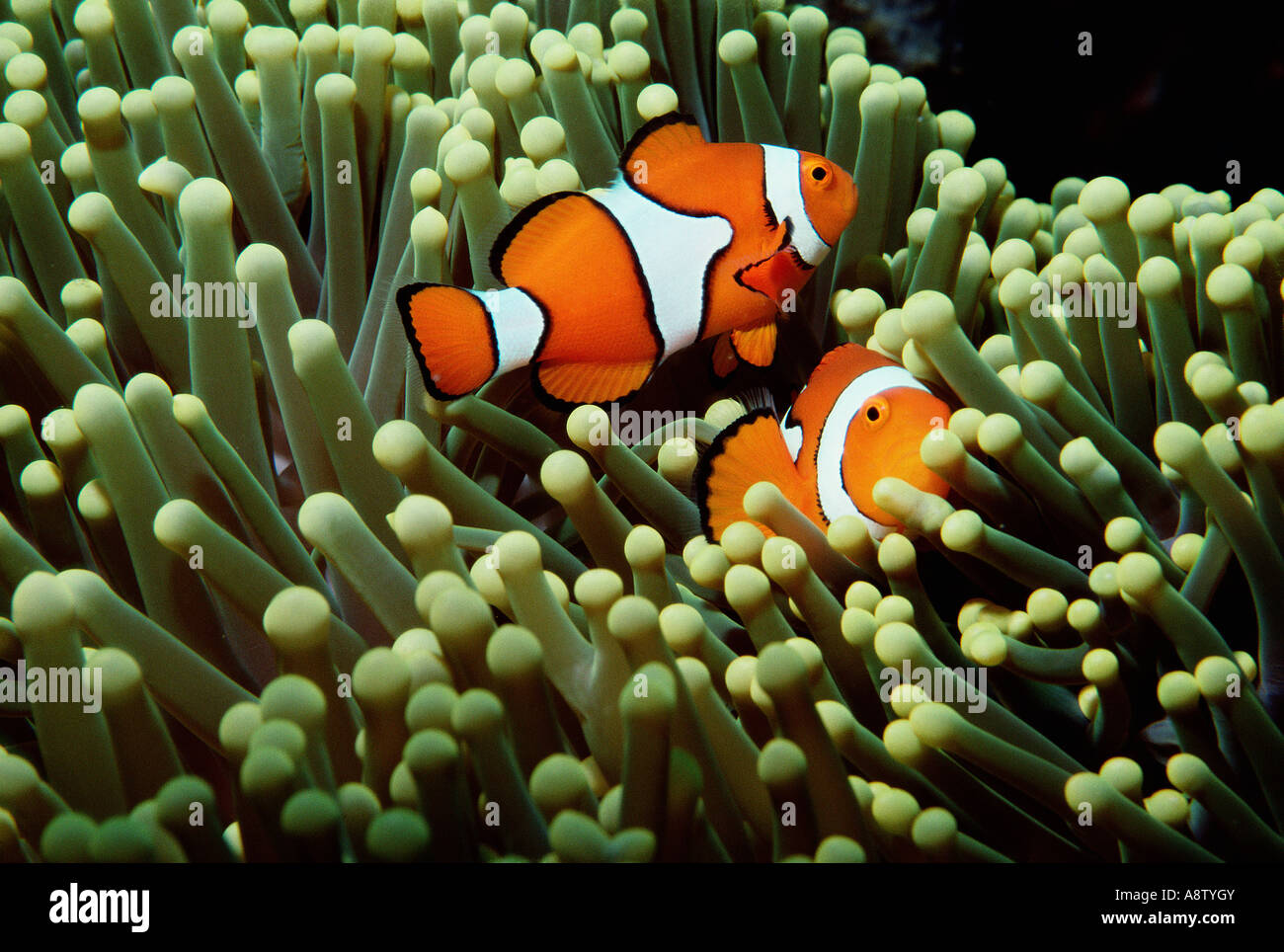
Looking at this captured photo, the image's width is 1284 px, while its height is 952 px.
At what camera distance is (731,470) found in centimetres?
95

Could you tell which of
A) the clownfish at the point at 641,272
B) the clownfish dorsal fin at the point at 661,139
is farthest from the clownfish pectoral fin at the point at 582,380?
the clownfish dorsal fin at the point at 661,139

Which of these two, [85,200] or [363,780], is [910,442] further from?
[85,200]

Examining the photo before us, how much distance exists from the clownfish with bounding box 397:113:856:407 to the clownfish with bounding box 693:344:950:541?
103mm

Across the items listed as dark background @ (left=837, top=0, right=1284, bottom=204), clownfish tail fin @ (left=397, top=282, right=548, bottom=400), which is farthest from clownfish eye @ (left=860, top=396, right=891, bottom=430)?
dark background @ (left=837, top=0, right=1284, bottom=204)

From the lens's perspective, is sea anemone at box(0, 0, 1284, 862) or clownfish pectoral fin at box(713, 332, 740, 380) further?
clownfish pectoral fin at box(713, 332, 740, 380)

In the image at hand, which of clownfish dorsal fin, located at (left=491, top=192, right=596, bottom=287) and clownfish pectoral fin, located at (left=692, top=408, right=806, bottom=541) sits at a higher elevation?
clownfish dorsal fin, located at (left=491, top=192, right=596, bottom=287)

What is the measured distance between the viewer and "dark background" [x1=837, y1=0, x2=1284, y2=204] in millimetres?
1494

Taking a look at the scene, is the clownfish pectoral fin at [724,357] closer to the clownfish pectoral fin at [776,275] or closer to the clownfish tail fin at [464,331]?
the clownfish pectoral fin at [776,275]

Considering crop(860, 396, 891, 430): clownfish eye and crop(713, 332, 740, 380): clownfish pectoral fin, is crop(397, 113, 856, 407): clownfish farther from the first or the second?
crop(860, 396, 891, 430): clownfish eye

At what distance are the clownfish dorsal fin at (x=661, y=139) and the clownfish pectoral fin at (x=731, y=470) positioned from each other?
31cm

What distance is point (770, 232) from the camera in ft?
3.27

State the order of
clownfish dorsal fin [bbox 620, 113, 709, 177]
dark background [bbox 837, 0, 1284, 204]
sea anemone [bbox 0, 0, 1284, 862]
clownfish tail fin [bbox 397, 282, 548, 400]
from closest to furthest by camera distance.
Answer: sea anemone [bbox 0, 0, 1284, 862] → clownfish tail fin [bbox 397, 282, 548, 400] → clownfish dorsal fin [bbox 620, 113, 709, 177] → dark background [bbox 837, 0, 1284, 204]

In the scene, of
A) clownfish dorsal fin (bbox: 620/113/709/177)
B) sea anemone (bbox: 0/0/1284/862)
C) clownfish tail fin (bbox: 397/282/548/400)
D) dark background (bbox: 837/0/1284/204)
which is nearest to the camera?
sea anemone (bbox: 0/0/1284/862)

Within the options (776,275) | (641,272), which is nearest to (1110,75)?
(776,275)
